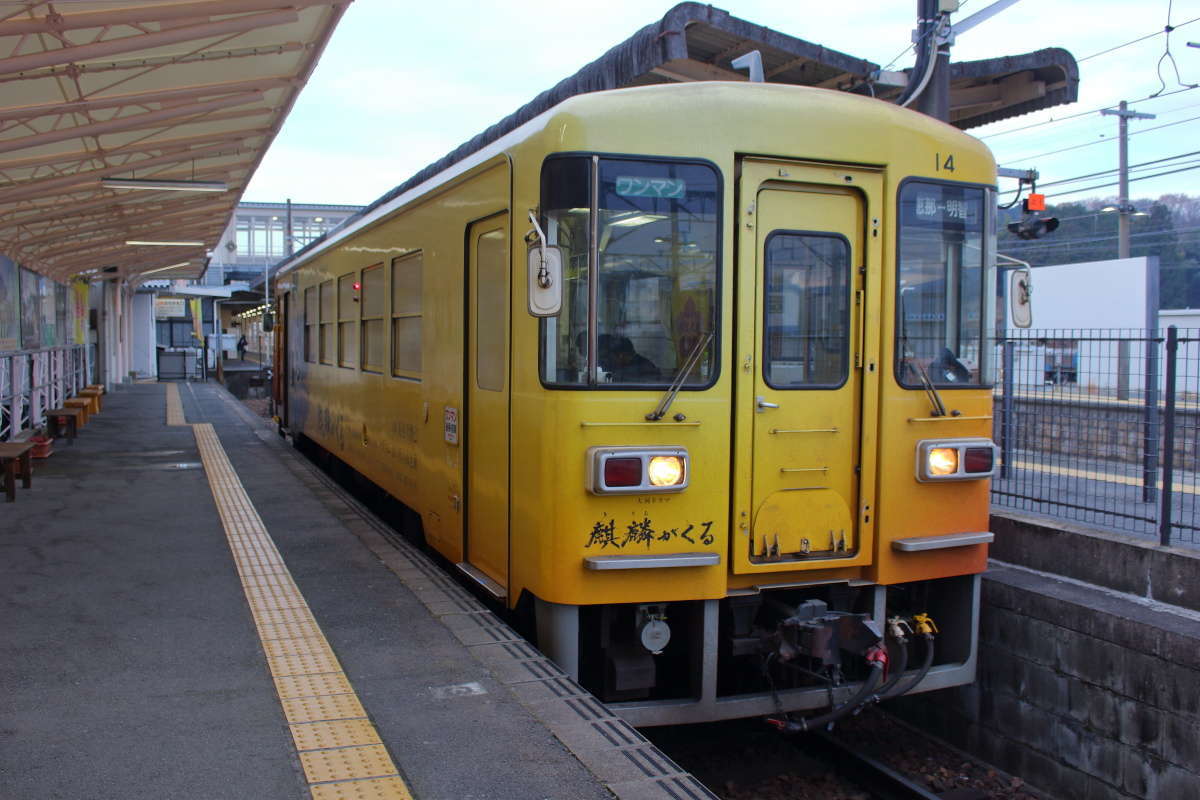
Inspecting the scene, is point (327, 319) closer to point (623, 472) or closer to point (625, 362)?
point (625, 362)

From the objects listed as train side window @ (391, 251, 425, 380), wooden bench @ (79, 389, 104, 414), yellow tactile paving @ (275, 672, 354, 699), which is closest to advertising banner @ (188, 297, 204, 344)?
wooden bench @ (79, 389, 104, 414)

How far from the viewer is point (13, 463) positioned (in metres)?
8.98

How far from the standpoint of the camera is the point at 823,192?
466 cm

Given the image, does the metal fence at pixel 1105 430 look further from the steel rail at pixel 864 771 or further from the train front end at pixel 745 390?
the steel rail at pixel 864 771

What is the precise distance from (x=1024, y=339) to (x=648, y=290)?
3.74 metres

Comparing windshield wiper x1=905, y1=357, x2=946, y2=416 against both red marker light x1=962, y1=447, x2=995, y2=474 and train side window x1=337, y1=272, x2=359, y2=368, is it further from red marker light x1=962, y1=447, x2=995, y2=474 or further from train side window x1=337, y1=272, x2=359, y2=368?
train side window x1=337, y1=272, x2=359, y2=368

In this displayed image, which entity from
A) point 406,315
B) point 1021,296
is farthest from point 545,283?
point 406,315

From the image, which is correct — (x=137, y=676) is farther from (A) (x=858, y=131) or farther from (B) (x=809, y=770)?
(A) (x=858, y=131)

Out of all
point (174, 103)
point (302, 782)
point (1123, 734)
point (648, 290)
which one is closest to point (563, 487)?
point (648, 290)

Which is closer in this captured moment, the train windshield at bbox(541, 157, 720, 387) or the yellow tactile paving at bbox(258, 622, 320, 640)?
the train windshield at bbox(541, 157, 720, 387)

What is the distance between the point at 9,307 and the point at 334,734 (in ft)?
33.6

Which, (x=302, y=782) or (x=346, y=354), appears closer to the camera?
(x=302, y=782)

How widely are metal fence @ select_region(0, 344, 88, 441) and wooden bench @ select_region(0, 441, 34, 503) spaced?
2.09 m

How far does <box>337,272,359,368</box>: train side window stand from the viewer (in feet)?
28.3
